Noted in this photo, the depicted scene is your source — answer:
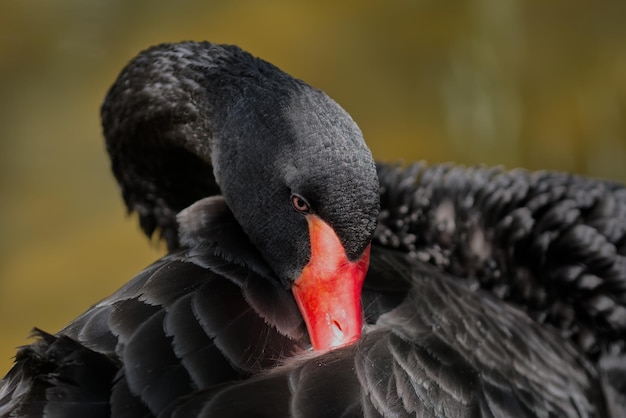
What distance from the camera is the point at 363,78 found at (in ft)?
15.9

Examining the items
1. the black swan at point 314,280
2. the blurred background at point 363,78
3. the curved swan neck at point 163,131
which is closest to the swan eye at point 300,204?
the black swan at point 314,280

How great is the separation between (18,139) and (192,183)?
2.67 metres

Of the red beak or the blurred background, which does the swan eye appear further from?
the blurred background

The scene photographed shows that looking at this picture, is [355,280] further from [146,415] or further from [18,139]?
[18,139]

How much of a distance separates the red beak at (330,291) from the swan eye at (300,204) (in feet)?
0.06

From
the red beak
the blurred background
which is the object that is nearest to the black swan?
the red beak

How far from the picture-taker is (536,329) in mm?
2053

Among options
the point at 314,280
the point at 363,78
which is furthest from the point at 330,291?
the point at 363,78

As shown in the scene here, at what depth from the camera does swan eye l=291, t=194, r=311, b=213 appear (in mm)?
1602

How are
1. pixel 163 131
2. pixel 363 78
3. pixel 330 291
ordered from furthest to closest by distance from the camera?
1. pixel 363 78
2. pixel 163 131
3. pixel 330 291

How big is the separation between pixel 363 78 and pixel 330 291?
135 inches

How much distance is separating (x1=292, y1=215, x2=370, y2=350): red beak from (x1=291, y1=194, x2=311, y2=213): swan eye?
0.02m

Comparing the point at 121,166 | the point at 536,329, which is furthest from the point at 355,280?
the point at 121,166

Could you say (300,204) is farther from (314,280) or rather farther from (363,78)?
(363,78)
